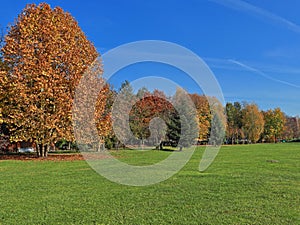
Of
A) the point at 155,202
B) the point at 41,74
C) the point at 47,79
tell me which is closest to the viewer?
the point at 155,202

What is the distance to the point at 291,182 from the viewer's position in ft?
33.0

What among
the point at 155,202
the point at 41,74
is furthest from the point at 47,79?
the point at 155,202

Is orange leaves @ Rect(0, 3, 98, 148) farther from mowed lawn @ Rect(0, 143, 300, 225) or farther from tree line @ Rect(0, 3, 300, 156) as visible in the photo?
mowed lawn @ Rect(0, 143, 300, 225)

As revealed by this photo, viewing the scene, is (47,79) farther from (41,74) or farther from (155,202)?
(155,202)

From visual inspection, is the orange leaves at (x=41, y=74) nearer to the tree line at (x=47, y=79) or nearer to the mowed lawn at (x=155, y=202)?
the tree line at (x=47, y=79)

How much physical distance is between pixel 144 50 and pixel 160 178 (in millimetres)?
4943

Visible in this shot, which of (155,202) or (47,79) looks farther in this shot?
(47,79)

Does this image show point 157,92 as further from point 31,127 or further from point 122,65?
point 122,65

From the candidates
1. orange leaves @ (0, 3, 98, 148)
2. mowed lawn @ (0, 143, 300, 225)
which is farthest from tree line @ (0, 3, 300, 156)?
mowed lawn @ (0, 143, 300, 225)

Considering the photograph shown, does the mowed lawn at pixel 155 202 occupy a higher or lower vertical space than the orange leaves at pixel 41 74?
lower

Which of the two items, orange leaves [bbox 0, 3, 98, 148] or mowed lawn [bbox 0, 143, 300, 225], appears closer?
mowed lawn [bbox 0, 143, 300, 225]

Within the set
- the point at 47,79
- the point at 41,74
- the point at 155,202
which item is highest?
the point at 41,74

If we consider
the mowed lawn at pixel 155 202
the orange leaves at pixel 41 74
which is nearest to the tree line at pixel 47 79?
the orange leaves at pixel 41 74

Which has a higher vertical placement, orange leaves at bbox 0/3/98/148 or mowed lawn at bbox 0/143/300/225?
orange leaves at bbox 0/3/98/148
